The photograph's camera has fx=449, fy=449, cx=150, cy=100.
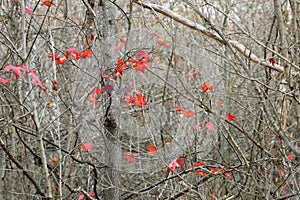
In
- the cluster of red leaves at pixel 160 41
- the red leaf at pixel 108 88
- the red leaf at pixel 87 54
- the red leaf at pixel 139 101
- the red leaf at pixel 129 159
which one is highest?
the cluster of red leaves at pixel 160 41

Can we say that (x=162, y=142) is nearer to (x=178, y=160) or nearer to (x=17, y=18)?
(x=178, y=160)

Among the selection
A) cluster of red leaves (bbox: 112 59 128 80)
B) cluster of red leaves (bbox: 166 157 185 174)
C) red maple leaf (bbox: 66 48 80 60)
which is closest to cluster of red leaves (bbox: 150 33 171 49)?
cluster of red leaves (bbox: 112 59 128 80)

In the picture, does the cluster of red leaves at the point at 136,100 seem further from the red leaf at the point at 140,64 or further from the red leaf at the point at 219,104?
the red leaf at the point at 219,104

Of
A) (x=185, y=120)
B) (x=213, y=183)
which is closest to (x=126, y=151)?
(x=185, y=120)

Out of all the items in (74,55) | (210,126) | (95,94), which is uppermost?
(74,55)

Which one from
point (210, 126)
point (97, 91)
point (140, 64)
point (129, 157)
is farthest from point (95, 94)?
point (210, 126)

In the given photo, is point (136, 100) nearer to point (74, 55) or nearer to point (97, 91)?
point (97, 91)

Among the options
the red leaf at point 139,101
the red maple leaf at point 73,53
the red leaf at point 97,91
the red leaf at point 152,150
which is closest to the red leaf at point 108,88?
the red leaf at point 97,91

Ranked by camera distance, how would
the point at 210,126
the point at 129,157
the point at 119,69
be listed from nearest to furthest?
the point at 119,69 < the point at 129,157 < the point at 210,126

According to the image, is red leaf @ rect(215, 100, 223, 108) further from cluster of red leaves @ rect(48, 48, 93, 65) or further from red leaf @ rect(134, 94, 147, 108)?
cluster of red leaves @ rect(48, 48, 93, 65)

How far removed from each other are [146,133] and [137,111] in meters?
0.20

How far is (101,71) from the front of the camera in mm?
2510

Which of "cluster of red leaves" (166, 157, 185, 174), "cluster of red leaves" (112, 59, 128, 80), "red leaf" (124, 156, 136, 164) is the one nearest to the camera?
"cluster of red leaves" (112, 59, 128, 80)

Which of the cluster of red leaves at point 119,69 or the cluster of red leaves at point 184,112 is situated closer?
the cluster of red leaves at point 119,69
